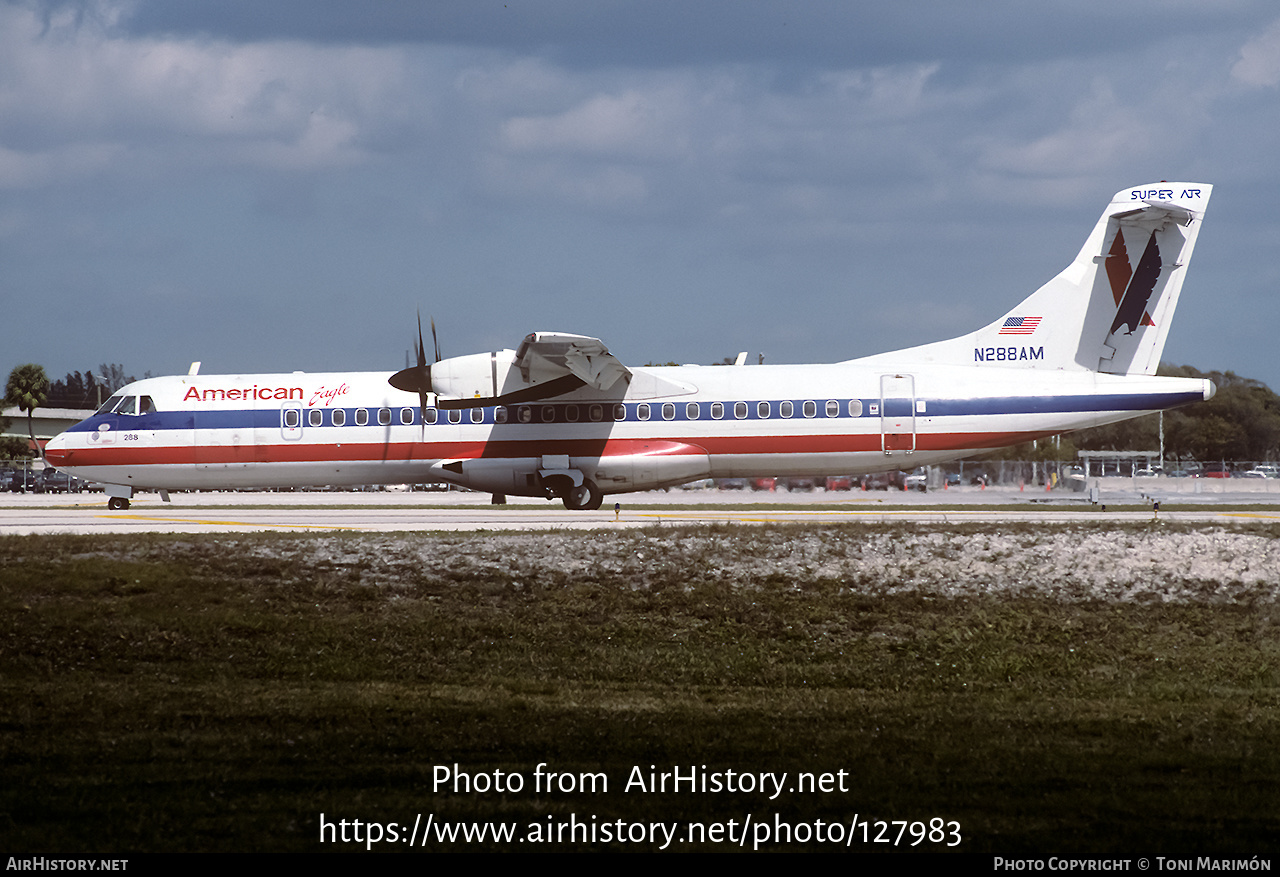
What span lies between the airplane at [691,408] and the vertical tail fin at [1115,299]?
0.12ft

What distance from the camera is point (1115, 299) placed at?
28.0 m

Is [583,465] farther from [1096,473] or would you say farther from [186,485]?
[1096,473]

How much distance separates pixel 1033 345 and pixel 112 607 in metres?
22.2

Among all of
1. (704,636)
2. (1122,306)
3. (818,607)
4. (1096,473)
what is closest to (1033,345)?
(1122,306)

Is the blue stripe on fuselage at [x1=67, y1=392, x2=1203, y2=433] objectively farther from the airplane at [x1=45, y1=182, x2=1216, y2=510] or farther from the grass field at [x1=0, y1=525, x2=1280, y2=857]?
the grass field at [x1=0, y1=525, x2=1280, y2=857]

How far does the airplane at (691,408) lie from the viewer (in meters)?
27.2

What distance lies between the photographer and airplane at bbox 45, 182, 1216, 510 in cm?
2716

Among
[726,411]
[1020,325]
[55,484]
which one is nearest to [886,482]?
[1020,325]

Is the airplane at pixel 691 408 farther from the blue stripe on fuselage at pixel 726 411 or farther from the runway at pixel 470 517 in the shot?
the runway at pixel 470 517

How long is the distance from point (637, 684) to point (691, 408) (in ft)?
49.1

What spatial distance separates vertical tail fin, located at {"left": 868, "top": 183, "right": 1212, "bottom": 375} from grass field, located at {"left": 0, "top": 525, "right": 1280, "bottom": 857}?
25.0 ft

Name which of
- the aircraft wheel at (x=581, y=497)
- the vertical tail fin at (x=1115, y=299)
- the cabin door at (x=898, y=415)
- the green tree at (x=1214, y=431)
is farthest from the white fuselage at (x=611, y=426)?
the green tree at (x=1214, y=431)

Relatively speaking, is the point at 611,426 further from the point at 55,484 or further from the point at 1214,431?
the point at 1214,431

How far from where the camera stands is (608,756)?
918 cm
